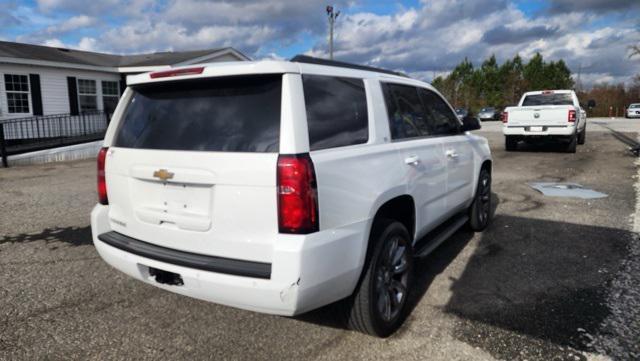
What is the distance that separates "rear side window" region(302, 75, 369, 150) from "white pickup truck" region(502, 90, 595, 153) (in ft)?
39.2

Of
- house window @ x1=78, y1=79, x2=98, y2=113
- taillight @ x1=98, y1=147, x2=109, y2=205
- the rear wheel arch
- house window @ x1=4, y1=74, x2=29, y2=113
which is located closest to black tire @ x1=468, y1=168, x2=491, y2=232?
the rear wheel arch

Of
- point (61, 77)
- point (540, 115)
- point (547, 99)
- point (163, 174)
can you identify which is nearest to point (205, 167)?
point (163, 174)

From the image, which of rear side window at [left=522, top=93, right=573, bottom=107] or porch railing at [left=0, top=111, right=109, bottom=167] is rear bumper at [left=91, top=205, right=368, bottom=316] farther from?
rear side window at [left=522, top=93, right=573, bottom=107]

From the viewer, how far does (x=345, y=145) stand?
113 inches

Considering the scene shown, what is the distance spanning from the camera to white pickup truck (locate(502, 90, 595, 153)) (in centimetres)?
1316

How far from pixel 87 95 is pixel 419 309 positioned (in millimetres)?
19491

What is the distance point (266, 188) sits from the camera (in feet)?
8.21

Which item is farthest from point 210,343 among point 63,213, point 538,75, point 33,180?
point 538,75

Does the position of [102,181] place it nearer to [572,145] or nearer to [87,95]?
[572,145]

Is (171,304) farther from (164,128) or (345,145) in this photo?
(345,145)

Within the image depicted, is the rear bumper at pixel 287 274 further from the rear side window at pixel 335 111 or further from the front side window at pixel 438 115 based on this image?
the front side window at pixel 438 115

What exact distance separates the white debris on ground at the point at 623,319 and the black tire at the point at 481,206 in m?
1.52

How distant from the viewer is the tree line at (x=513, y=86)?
61.0 meters

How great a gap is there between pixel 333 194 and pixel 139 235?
4.49 feet
